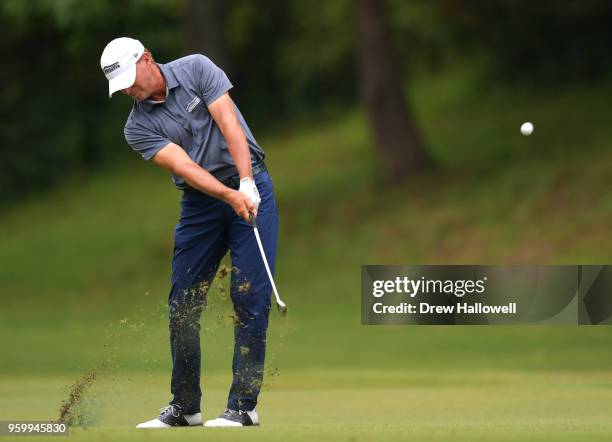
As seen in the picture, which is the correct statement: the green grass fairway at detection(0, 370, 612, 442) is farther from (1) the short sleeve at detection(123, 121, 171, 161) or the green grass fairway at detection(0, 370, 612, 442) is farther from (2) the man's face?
(2) the man's face

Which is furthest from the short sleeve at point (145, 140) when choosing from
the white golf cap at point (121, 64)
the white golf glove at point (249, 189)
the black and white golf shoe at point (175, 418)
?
the black and white golf shoe at point (175, 418)

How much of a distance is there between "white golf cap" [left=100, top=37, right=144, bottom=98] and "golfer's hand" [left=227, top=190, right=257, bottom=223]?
800mm

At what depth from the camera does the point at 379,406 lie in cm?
947

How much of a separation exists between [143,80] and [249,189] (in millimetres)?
806

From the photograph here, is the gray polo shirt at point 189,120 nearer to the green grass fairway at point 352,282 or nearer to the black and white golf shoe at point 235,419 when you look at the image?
the green grass fairway at point 352,282

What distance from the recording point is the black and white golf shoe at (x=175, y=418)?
7.76m

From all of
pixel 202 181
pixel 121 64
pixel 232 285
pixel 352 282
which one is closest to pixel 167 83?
pixel 121 64

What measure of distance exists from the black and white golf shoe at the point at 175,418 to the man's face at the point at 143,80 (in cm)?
170

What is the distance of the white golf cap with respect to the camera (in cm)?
747

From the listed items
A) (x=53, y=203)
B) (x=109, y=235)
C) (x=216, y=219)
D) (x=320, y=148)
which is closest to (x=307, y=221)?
(x=109, y=235)

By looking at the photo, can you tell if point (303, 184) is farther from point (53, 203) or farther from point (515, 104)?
point (53, 203)

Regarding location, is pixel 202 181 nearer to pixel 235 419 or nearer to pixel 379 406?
pixel 235 419

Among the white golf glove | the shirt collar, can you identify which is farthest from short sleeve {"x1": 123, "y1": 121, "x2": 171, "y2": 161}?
the white golf glove

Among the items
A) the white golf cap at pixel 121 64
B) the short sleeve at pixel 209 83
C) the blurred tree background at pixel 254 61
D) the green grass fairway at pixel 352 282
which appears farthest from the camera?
the blurred tree background at pixel 254 61
